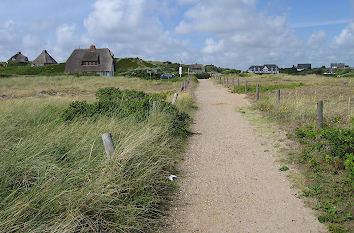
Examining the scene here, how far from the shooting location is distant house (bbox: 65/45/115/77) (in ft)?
219

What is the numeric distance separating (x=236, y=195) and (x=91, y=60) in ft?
218

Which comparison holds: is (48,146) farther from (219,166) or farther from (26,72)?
(26,72)

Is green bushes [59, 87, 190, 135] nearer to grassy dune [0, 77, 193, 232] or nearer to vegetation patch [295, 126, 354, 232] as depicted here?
grassy dune [0, 77, 193, 232]

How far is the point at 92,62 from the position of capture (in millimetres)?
67688

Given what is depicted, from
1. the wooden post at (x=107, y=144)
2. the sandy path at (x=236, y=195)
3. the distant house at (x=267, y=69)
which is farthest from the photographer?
the distant house at (x=267, y=69)

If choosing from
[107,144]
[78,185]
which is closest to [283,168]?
[107,144]

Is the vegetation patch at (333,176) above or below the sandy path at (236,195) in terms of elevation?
above

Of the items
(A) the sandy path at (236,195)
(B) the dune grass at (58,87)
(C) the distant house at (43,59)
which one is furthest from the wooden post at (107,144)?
(C) the distant house at (43,59)

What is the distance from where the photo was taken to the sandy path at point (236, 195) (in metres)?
4.30

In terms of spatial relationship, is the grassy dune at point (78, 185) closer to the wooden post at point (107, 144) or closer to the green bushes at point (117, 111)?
the wooden post at point (107, 144)

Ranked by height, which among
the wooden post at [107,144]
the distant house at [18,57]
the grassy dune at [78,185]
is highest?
the distant house at [18,57]

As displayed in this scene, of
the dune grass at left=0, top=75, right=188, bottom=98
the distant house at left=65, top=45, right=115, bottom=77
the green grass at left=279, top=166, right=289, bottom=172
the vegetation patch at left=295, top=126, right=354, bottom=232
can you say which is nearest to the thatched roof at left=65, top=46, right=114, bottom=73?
the distant house at left=65, top=45, right=115, bottom=77

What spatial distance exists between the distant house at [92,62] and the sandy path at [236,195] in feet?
201

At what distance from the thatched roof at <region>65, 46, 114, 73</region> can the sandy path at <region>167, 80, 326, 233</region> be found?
201ft
